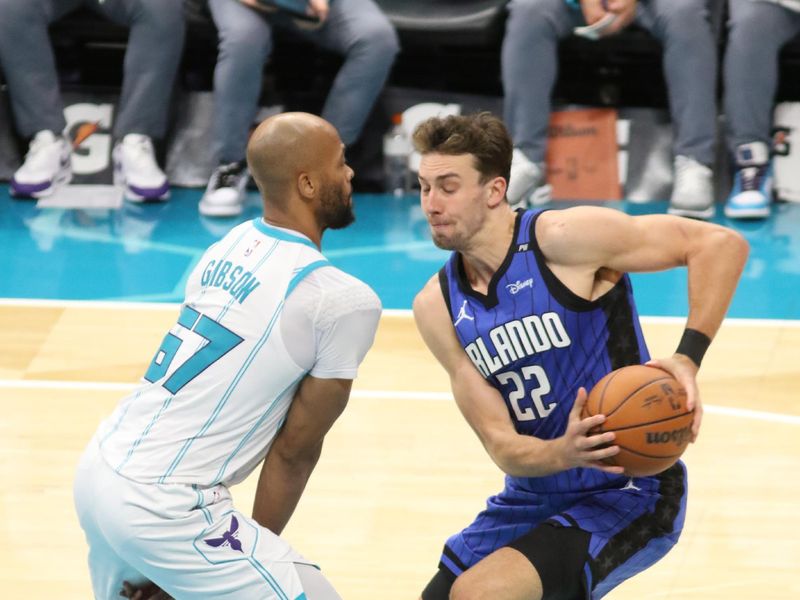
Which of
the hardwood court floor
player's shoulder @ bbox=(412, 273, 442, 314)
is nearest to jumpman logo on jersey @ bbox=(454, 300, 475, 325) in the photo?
player's shoulder @ bbox=(412, 273, 442, 314)

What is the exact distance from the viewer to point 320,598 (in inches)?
133

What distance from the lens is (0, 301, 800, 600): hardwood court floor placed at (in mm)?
4719

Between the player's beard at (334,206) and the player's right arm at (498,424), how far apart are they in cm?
Answer: 59

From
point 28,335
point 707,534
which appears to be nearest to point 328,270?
point 707,534

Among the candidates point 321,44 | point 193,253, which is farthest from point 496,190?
point 321,44

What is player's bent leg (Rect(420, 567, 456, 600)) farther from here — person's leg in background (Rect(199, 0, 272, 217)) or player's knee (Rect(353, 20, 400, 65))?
player's knee (Rect(353, 20, 400, 65))

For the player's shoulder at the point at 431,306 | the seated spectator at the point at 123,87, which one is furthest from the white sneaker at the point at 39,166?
the player's shoulder at the point at 431,306

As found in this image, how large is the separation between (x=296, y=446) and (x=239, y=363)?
26cm

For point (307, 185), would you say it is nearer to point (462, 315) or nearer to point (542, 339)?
point (462, 315)

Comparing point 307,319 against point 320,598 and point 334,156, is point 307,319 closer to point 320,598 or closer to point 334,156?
point 334,156

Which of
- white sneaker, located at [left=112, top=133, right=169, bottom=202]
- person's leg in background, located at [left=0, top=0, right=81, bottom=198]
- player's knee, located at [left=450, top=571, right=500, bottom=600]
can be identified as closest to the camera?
player's knee, located at [left=450, top=571, right=500, bottom=600]

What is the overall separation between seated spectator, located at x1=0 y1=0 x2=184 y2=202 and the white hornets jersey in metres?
5.25

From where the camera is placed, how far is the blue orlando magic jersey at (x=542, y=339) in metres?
3.85

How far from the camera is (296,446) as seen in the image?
3.41 meters
